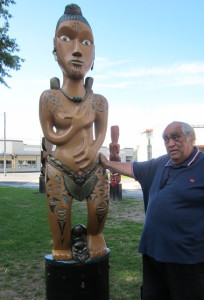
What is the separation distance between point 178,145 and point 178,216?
0.51 m

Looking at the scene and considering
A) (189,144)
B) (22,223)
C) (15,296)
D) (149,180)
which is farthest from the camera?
(22,223)

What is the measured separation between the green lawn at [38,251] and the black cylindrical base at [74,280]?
71cm

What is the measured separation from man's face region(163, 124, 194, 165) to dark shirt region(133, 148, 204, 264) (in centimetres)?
4

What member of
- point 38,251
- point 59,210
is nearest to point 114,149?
point 38,251

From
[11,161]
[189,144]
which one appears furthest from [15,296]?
[11,161]

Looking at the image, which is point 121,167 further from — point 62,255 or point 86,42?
point 86,42

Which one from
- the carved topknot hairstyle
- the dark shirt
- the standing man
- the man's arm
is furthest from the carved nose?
the dark shirt

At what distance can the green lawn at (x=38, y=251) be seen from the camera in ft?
11.9

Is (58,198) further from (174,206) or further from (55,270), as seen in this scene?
(174,206)

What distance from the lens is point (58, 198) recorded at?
2.83 metres

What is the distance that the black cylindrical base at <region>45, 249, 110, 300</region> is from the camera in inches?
109

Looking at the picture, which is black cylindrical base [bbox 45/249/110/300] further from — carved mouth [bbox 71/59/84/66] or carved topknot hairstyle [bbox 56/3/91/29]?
carved topknot hairstyle [bbox 56/3/91/29]

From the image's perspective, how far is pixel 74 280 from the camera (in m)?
2.77

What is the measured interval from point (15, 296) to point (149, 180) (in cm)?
214
